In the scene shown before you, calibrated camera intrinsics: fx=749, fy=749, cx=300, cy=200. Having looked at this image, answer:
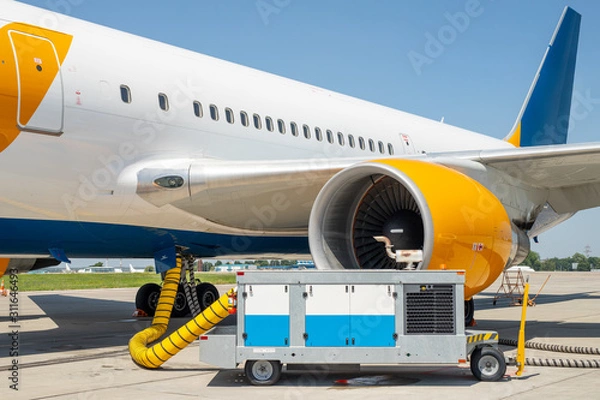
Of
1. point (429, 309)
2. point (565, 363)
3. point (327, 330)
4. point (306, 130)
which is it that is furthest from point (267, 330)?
point (306, 130)

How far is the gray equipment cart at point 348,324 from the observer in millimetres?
6180

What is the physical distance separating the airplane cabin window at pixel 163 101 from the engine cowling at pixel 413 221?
7.91 feet

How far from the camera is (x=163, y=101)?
9047 mm

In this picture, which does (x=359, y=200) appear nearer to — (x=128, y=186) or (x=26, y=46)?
(x=128, y=186)

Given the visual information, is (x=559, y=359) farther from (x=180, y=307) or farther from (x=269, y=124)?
(x=180, y=307)

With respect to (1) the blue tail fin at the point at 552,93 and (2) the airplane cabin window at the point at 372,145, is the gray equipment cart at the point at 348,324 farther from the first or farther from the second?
(1) the blue tail fin at the point at 552,93

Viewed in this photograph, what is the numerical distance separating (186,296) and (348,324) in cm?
643

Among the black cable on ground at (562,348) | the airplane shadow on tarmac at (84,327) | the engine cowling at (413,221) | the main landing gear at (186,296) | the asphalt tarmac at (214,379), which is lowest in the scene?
the airplane shadow on tarmac at (84,327)

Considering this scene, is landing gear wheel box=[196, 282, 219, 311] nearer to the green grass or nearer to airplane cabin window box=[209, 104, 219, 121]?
airplane cabin window box=[209, 104, 219, 121]

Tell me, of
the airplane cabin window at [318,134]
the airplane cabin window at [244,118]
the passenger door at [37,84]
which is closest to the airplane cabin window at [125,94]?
the passenger door at [37,84]

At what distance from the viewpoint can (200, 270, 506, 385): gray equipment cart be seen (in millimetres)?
6180

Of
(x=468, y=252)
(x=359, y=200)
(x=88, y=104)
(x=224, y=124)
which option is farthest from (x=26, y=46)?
(x=468, y=252)

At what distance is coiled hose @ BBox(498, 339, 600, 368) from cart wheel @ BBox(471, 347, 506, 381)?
0.96 m

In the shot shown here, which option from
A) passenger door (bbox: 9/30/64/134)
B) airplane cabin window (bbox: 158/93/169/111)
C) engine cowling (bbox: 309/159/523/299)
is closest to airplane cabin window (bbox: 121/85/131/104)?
airplane cabin window (bbox: 158/93/169/111)
